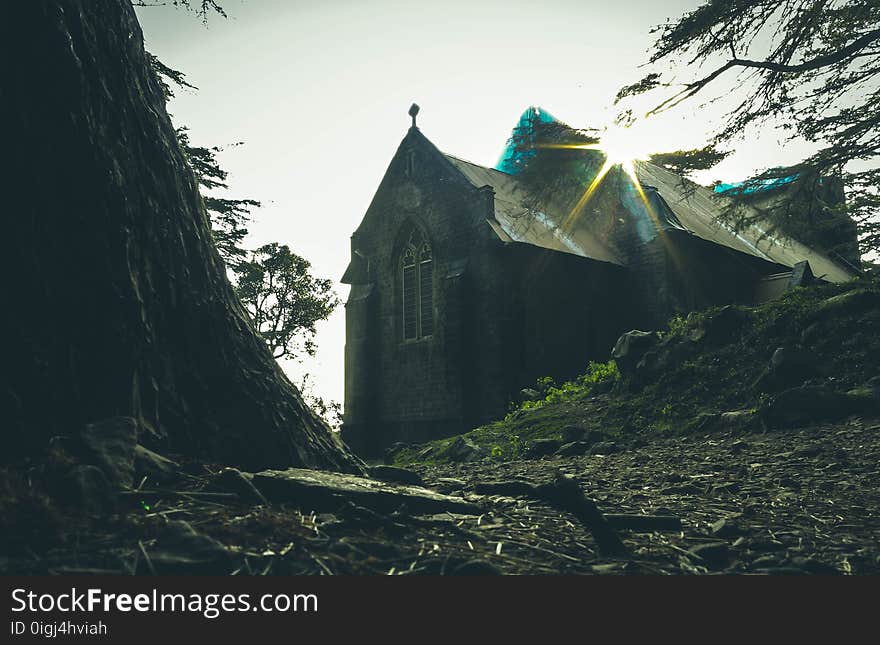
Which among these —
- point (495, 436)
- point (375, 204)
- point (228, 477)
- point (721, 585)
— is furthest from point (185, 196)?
point (375, 204)

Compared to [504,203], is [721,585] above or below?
below

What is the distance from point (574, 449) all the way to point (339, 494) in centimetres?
648

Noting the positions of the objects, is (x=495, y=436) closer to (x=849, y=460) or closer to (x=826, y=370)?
(x=826, y=370)

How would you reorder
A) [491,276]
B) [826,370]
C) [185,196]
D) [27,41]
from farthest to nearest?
[491,276] → [826,370] → [185,196] → [27,41]

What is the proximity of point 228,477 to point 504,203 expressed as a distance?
19.7 metres

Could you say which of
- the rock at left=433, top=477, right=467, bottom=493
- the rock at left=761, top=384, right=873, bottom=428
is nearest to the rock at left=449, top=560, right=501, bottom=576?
the rock at left=433, top=477, right=467, bottom=493

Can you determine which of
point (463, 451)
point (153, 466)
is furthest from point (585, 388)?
point (153, 466)

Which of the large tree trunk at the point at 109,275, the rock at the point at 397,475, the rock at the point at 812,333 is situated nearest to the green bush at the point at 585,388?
the rock at the point at 812,333

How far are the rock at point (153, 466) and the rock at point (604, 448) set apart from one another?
681cm

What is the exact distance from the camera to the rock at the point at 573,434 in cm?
1032

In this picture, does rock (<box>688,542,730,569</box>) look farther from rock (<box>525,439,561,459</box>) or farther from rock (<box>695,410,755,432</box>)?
rock (<box>525,439,561,459</box>)

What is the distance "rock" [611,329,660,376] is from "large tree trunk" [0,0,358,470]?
9435 millimetres

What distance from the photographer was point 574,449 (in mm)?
9312

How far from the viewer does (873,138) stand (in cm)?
1011
